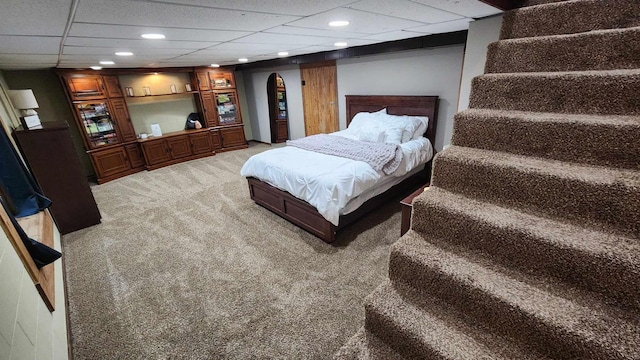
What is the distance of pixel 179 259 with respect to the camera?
254cm

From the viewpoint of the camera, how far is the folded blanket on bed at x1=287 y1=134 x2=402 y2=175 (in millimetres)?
2926

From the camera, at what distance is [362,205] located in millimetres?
2980

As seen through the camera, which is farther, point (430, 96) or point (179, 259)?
point (430, 96)

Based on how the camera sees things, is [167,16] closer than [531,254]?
No

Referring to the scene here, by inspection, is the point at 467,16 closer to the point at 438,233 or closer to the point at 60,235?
the point at 438,233

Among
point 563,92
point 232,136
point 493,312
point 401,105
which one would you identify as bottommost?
point 232,136

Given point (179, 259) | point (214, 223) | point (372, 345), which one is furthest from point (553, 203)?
point (214, 223)

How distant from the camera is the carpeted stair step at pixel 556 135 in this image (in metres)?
0.98

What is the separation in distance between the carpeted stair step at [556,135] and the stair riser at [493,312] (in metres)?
0.70

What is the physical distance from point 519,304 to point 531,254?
0.20m

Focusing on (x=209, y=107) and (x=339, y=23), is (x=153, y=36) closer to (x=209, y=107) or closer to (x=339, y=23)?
(x=339, y=23)

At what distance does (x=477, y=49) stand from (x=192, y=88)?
5801mm

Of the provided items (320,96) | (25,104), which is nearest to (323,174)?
(320,96)

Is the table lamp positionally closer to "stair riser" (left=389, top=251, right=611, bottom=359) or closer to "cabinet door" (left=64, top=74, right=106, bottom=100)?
"cabinet door" (left=64, top=74, right=106, bottom=100)
